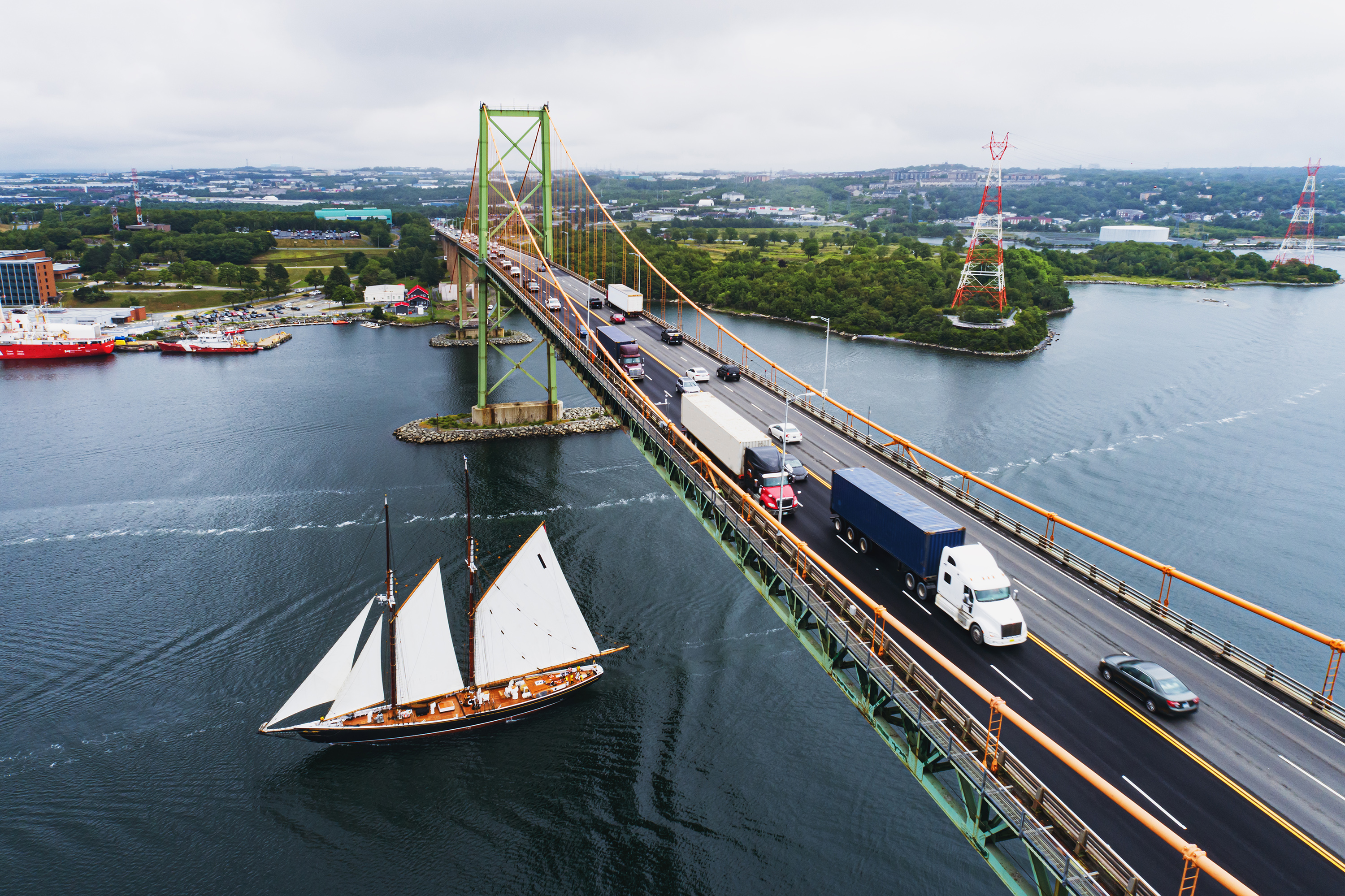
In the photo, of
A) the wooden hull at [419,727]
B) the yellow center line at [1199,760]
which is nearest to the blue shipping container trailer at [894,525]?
the yellow center line at [1199,760]

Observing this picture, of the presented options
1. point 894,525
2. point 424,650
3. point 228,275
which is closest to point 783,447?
point 894,525

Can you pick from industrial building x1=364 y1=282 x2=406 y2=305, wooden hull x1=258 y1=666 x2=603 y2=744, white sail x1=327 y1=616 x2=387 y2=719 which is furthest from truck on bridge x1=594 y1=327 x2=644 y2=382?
industrial building x1=364 y1=282 x2=406 y2=305

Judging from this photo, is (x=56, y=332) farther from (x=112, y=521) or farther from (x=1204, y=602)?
(x=1204, y=602)

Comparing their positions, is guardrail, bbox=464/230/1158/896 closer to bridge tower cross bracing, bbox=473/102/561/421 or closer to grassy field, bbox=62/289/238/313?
bridge tower cross bracing, bbox=473/102/561/421

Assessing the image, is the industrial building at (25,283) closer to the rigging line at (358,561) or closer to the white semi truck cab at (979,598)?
the rigging line at (358,561)

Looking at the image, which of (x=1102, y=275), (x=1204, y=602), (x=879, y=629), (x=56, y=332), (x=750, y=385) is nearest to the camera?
(x=879, y=629)

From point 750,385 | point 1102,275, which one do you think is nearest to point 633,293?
point 750,385
